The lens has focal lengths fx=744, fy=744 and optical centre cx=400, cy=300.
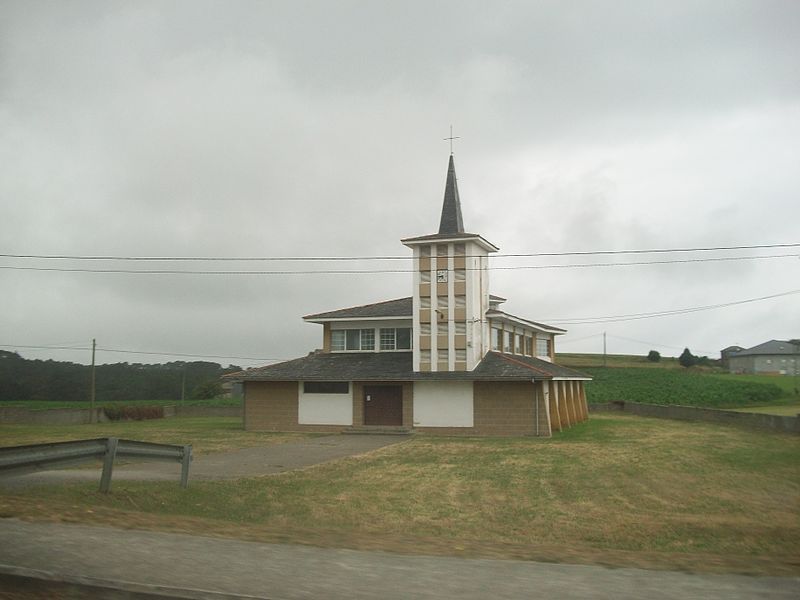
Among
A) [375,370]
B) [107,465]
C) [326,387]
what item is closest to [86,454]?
[107,465]

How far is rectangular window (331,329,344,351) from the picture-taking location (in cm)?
4044

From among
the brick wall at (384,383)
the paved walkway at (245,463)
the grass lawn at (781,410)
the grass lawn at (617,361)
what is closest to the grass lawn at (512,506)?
the paved walkway at (245,463)

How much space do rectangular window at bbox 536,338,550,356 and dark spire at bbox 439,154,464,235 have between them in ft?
43.8

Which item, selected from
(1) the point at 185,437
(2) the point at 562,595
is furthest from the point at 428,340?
(2) the point at 562,595

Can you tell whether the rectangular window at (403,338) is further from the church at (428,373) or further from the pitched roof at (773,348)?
the pitched roof at (773,348)

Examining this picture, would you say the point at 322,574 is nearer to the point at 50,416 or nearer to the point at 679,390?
the point at 50,416

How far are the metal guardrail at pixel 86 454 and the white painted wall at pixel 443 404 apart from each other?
21554 millimetres

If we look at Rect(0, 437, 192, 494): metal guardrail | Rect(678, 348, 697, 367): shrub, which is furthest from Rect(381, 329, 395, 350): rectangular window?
Rect(678, 348, 697, 367): shrub

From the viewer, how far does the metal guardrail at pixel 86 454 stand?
10.6 metres

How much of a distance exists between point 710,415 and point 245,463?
29422 mm

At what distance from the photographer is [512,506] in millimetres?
14500

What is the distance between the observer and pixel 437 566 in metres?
7.07

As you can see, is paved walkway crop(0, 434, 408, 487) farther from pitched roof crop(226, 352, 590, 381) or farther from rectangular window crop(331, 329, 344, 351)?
rectangular window crop(331, 329, 344, 351)

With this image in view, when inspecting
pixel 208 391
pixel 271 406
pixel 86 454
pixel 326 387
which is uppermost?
pixel 208 391
